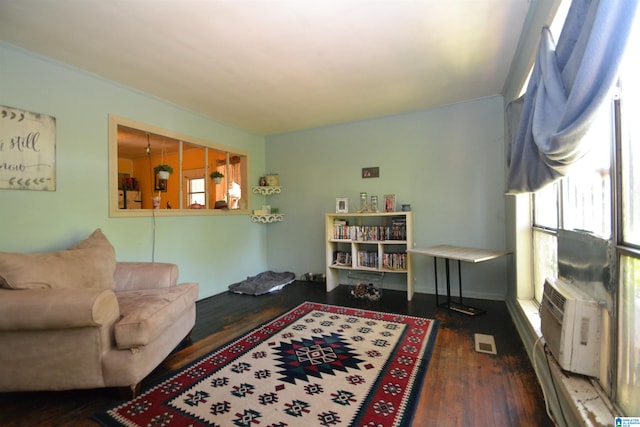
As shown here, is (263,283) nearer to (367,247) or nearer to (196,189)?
(367,247)

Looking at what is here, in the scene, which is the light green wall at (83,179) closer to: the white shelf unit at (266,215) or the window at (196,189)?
the white shelf unit at (266,215)

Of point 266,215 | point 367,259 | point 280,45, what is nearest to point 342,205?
point 367,259

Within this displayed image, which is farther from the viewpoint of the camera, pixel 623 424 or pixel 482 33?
pixel 482 33

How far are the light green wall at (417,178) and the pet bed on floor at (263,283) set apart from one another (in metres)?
0.25

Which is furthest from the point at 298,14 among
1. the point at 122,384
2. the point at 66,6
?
the point at 122,384

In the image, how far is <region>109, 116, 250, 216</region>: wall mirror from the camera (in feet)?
9.87

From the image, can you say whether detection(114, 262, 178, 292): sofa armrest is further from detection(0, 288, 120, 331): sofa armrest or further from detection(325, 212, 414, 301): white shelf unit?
detection(325, 212, 414, 301): white shelf unit

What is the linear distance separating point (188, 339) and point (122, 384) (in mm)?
810

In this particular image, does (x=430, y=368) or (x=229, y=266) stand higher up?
(x=229, y=266)

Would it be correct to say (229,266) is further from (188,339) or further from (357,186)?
(357,186)

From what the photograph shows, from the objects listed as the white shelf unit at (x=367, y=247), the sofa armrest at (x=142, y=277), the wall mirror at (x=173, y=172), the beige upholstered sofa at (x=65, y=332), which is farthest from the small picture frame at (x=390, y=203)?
the beige upholstered sofa at (x=65, y=332)

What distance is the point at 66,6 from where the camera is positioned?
5.86 feet

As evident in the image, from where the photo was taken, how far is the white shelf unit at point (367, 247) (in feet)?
11.5

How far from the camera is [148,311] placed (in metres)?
1.77
